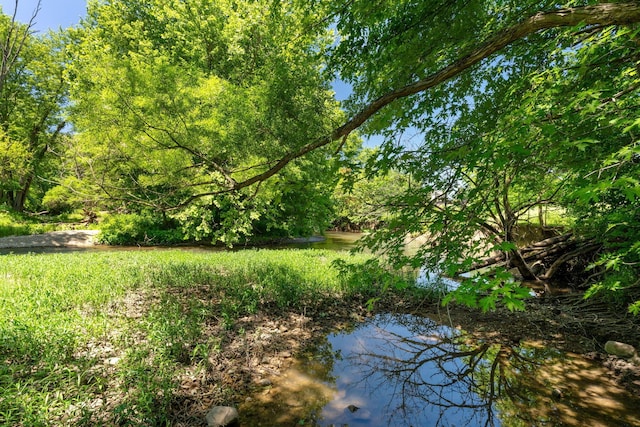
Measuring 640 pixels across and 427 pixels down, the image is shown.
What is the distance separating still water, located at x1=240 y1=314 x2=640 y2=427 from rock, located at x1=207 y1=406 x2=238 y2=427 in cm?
18

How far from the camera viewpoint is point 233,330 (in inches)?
186

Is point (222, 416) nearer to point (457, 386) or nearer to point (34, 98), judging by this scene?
point (457, 386)

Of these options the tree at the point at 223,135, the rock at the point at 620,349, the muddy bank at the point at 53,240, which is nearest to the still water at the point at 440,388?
the rock at the point at 620,349

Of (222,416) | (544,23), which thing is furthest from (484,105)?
(222,416)

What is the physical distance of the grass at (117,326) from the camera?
2641 millimetres

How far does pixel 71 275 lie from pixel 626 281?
9.85 m

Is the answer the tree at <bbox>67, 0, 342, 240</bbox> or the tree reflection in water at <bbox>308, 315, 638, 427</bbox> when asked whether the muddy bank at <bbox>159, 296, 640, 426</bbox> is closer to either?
the tree reflection in water at <bbox>308, 315, 638, 427</bbox>

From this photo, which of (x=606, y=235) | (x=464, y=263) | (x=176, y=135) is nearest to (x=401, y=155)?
→ (x=464, y=263)

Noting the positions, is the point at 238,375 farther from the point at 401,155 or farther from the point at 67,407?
the point at 401,155

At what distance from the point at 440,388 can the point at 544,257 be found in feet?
25.3

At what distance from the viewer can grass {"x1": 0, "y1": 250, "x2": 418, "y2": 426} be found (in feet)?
8.66

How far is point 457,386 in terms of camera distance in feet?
12.6

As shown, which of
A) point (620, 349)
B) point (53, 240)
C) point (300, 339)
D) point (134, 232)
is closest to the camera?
point (620, 349)

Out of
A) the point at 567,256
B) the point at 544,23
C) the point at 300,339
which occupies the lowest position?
the point at 300,339
